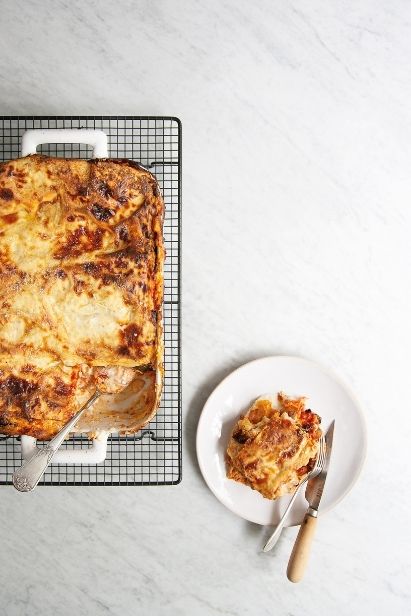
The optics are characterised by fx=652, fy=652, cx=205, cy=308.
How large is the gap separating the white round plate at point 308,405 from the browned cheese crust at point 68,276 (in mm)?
431

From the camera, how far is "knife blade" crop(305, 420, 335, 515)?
1831 mm

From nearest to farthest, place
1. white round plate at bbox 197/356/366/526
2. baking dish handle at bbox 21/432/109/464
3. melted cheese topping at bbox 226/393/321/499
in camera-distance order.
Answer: baking dish handle at bbox 21/432/109/464 → melted cheese topping at bbox 226/393/321/499 → white round plate at bbox 197/356/366/526

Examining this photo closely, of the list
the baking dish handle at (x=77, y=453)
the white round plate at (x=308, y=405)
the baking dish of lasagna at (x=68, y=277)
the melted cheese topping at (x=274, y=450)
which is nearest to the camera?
the baking dish of lasagna at (x=68, y=277)

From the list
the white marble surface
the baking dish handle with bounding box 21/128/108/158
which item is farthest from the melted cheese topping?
the baking dish handle with bounding box 21/128/108/158

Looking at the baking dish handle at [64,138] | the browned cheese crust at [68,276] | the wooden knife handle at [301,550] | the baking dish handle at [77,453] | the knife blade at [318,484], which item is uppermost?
the baking dish handle at [64,138]

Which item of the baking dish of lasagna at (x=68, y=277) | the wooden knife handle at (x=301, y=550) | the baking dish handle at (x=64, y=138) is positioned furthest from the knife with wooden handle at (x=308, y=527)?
the baking dish handle at (x=64, y=138)

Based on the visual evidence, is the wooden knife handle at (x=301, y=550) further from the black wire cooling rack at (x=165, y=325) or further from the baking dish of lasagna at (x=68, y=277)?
the baking dish of lasagna at (x=68, y=277)

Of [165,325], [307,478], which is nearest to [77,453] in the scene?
[165,325]

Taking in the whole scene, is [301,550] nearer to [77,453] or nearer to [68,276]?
[77,453]

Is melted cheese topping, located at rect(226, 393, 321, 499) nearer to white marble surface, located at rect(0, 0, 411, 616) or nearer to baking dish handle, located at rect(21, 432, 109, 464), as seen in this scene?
white marble surface, located at rect(0, 0, 411, 616)

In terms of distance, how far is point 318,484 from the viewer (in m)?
1.84

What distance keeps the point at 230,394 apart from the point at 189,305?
290mm

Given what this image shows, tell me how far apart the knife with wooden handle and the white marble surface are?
0.10m

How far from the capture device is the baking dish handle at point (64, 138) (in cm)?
161
